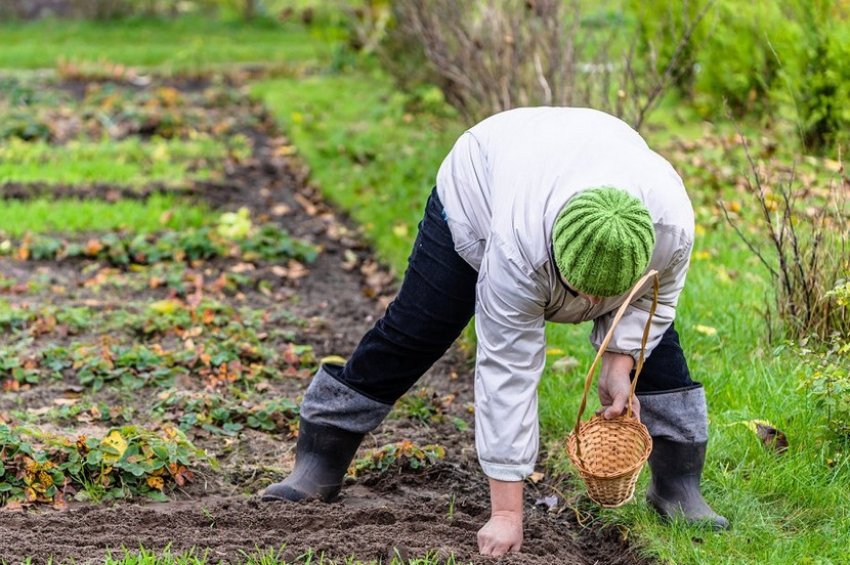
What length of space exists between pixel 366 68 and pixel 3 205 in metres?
6.99

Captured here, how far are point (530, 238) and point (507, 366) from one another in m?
0.38

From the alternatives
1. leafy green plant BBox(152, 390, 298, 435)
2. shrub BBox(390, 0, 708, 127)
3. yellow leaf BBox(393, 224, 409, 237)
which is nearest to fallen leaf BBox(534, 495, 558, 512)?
leafy green plant BBox(152, 390, 298, 435)

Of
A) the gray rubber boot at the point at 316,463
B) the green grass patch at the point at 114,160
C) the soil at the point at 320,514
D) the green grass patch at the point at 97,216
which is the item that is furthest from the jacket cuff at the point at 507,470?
the green grass patch at the point at 114,160

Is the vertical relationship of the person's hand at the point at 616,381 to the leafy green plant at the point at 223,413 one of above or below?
above

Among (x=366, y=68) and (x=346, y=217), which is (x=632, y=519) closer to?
(x=346, y=217)

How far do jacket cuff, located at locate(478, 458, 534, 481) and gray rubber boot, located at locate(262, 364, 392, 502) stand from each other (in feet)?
2.18

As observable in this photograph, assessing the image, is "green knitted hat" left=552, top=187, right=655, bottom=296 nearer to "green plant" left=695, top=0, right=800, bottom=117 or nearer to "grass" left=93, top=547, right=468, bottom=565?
"grass" left=93, top=547, right=468, bottom=565

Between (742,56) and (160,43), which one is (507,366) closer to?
(742,56)

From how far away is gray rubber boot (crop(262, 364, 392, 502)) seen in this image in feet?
12.2

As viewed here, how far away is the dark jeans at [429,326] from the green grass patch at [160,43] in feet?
39.8

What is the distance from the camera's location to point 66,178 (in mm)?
8922

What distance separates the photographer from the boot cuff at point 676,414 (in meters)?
3.54

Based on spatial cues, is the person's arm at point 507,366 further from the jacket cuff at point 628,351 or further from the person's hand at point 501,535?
the jacket cuff at point 628,351

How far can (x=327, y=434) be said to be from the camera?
12.4 ft
